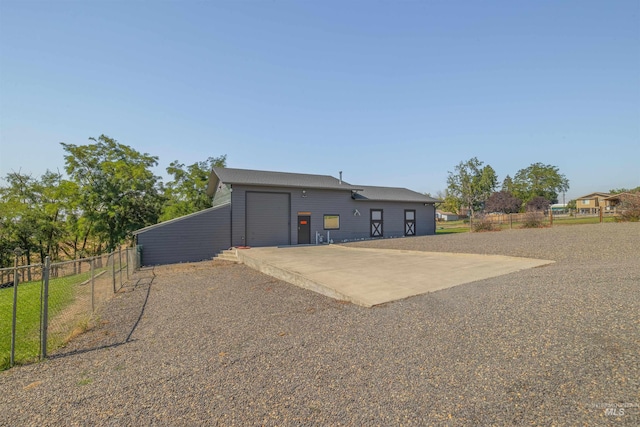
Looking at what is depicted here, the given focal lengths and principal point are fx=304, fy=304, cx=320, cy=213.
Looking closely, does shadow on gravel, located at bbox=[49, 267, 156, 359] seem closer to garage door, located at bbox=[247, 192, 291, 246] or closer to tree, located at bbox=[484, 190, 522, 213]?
garage door, located at bbox=[247, 192, 291, 246]

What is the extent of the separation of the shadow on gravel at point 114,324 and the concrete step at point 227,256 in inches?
220


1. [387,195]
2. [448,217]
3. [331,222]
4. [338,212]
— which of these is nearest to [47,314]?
[331,222]

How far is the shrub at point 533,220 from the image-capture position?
67.3 ft

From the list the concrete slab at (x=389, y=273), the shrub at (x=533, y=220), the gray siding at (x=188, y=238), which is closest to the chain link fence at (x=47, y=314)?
the gray siding at (x=188, y=238)

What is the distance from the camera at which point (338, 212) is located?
18906mm

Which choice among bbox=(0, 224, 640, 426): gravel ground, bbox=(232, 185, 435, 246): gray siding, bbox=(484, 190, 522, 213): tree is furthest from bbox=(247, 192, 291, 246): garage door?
bbox=(484, 190, 522, 213): tree

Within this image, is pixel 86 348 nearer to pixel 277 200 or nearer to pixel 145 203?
pixel 277 200

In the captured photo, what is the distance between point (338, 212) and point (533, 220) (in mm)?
13581

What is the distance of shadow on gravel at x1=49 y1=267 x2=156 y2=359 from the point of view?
168 inches

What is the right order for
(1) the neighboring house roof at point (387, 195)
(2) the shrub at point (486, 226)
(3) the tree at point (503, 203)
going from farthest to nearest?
(3) the tree at point (503, 203) < (2) the shrub at point (486, 226) < (1) the neighboring house roof at point (387, 195)

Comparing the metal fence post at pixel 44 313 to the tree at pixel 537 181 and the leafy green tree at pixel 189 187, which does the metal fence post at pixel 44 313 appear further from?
the tree at pixel 537 181

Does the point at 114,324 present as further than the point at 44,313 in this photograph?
Yes

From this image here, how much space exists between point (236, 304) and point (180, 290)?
2576 millimetres

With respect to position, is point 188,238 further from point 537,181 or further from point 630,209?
point 537,181
